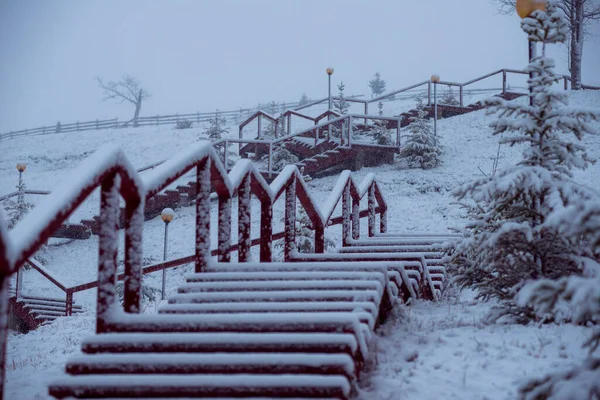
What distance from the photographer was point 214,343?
9.91 ft

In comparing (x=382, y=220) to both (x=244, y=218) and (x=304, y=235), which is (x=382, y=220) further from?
(x=244, y=218)

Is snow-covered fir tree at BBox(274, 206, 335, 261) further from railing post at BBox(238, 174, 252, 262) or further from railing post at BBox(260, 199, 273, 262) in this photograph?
railing post at BBox(238, 174, 252, 262)

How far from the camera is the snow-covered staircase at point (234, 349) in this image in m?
2.66

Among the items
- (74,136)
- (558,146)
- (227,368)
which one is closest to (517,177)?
(558,146)

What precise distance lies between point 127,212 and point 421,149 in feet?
49.7

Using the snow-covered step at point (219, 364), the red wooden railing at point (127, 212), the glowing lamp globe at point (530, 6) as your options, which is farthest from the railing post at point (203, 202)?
the glowing lamp globe at point (530, 6)

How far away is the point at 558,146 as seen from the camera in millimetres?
4750

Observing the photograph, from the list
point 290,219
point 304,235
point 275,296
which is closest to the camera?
point 275,296

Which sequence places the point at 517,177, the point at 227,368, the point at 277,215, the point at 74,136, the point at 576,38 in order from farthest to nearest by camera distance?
the point at 74,136
the point at 576,38
the point at 277,215
the point at 517,177
the point at 227,368

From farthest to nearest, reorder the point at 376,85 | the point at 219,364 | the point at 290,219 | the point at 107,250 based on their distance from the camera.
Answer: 1. the point at 376,85
2. the point at 290,219
3. the point at 107,250
4. the point at 219,364

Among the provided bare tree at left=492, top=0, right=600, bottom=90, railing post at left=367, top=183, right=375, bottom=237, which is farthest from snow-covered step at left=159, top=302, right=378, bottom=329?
bare tree at left=492, top=0, right=600, bottom=90

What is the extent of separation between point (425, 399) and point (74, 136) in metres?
41.6

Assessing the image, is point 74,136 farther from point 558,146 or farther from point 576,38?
point 558,146

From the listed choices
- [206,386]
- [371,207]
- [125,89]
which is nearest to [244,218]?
[206,386]
